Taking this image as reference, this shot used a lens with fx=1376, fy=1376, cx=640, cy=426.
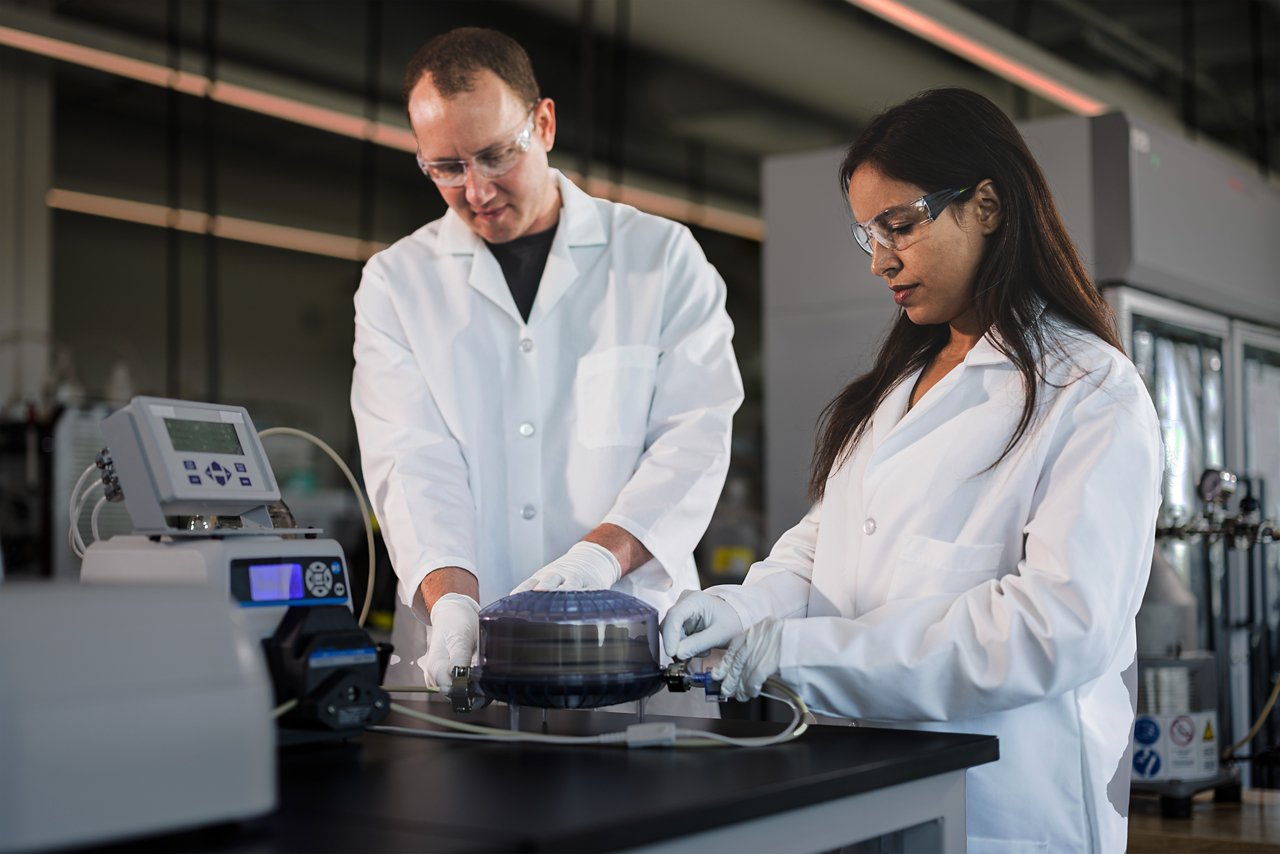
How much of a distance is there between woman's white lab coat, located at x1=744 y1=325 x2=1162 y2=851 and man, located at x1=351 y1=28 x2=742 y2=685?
0.43 meters

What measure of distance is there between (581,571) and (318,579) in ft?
1.80

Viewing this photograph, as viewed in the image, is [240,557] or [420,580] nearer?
[240,557]

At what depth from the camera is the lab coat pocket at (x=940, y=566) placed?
149 cm

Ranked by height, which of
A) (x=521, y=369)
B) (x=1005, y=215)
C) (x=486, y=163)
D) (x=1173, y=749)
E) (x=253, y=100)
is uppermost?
(x=253, y=100)

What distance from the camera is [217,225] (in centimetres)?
709

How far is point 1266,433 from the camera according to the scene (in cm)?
430

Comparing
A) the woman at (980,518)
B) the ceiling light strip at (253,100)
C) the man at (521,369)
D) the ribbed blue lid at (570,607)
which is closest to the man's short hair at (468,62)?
the man at (521,369)

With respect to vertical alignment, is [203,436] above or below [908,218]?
below

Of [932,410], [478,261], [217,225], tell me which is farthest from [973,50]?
[217,225]

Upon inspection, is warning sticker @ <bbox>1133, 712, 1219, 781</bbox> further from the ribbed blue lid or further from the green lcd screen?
the green lcd screen

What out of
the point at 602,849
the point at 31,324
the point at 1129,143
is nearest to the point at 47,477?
the point at 31,324

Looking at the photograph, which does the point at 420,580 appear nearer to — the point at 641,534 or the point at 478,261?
the point at 641,534

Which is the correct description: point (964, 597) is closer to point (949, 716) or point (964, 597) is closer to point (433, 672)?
point (949, 716)

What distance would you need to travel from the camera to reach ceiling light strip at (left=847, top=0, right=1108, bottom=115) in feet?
12.7
